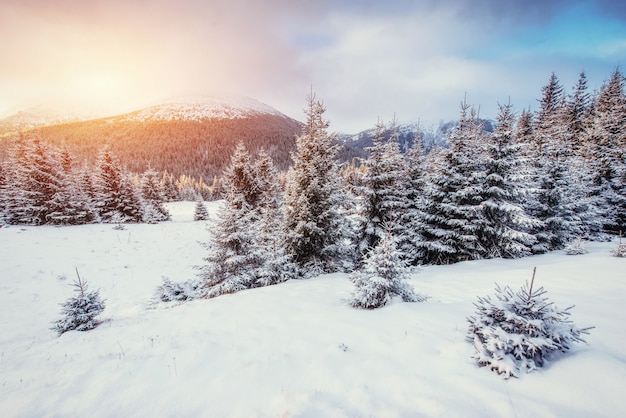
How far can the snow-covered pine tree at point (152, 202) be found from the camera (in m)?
30.7

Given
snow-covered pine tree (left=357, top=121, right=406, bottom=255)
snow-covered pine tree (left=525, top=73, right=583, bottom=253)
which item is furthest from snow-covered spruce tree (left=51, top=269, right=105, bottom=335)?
snow-covered pine tree (left=525, top=73, right=583, bottom=253)

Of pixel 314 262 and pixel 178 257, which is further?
pixel 178 257

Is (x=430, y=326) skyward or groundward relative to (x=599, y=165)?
groundward

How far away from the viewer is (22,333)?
27.7 ft

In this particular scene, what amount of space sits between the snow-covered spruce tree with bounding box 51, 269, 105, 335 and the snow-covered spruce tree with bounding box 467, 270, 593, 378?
10149 mm

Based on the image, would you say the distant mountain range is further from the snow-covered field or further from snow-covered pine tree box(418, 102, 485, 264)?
the snow-covered field

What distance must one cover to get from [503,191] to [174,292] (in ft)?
57.9

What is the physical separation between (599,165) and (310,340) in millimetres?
30584

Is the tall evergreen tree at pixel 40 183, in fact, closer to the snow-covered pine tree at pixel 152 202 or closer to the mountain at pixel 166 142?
the snow-covered pine tree at pixel 152 202

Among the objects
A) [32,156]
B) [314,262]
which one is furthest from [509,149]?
[32,156]

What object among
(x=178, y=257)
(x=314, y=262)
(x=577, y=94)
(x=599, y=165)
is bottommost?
(x=178, y=257)

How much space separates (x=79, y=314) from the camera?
721 cm

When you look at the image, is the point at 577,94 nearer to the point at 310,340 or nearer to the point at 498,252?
the point at 498,252

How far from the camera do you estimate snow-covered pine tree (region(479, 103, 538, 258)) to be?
12.9 meters
